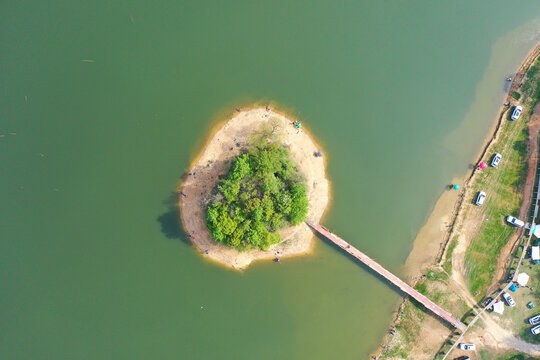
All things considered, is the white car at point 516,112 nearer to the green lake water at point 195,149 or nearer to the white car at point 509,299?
the green lake water at point 195,149

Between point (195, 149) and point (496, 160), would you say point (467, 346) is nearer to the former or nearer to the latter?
point (496, 160)

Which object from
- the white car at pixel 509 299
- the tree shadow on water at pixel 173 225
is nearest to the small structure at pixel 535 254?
the white car at pixel 509 299

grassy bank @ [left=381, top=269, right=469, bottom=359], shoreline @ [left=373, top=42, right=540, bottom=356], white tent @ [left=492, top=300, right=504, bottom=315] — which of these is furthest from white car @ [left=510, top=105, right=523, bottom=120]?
white tent @ [left=492, top=300, right=504, bottom=315]

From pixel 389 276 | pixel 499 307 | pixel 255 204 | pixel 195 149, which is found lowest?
pixel 499 307

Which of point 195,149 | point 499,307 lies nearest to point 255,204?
point 195,149

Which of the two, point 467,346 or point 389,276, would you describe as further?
point 389,276

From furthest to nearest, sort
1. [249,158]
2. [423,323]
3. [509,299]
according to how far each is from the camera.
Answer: [423,323] < [509,299] < [249,158]

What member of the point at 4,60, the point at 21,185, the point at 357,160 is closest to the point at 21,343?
the point at 21,185

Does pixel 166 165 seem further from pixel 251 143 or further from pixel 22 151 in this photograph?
pixel 22 151

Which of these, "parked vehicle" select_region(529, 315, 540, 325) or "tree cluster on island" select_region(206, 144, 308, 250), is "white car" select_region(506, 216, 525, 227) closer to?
"parked vehicle" select_region(529, 315, 540, 325)
